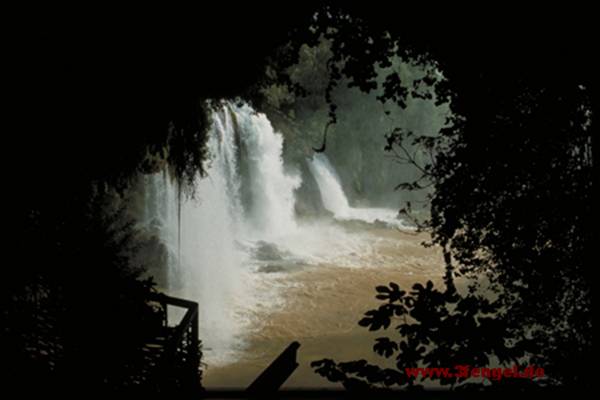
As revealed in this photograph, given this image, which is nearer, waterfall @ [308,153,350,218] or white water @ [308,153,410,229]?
white water @ [308,153,410,229]

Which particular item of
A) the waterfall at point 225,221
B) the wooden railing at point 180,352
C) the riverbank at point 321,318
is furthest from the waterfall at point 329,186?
the wooden railing at point 180,352

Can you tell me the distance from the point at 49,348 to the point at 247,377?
6502mm

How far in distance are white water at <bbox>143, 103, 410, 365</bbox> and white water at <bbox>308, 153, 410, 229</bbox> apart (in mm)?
1159

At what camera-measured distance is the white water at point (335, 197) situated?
29656 mm

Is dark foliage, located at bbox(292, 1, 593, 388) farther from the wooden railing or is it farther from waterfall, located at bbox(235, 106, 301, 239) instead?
waterfall, located at bbox(235, 106, 301, 239)

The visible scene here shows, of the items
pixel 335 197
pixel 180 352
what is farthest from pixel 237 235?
pixel 180 352

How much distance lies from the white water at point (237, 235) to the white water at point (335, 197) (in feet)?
3.80

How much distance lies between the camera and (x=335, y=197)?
3069cm

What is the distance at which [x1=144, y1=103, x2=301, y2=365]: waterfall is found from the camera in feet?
45.2

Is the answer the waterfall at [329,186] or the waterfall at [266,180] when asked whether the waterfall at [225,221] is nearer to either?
the waterfall at [266,180]

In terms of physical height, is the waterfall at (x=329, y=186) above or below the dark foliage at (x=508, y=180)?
above

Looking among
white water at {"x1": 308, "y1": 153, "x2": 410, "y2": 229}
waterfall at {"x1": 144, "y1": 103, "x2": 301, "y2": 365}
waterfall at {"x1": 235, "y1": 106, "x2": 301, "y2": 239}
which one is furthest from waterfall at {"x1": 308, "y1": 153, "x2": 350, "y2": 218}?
waterfall at {"x1": 235, "y1": 106, "x2": 301, "y2": 239}

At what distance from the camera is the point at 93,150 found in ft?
17.2

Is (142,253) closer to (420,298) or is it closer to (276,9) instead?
(276,9)
